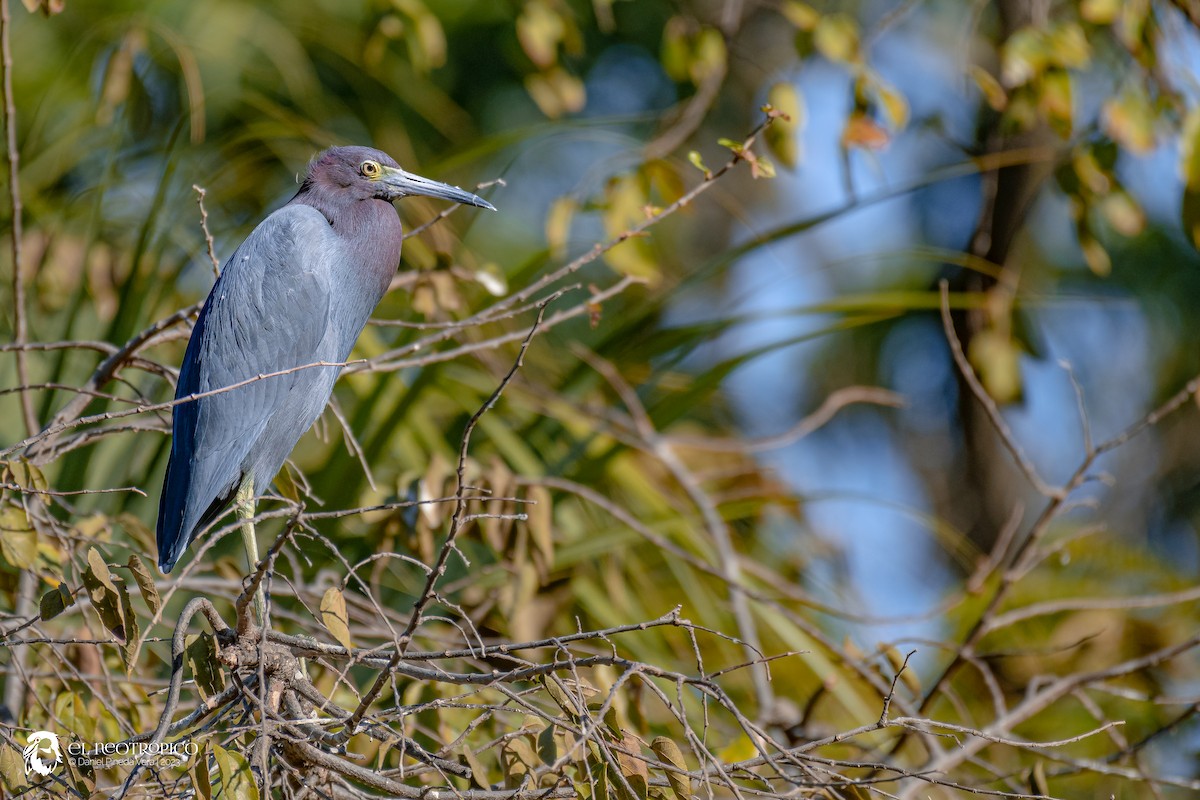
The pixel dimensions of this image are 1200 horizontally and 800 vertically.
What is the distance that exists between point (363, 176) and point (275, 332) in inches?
18.8

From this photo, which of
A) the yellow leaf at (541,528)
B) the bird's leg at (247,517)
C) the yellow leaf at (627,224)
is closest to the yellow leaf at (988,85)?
the yellow leaf at (627,224)

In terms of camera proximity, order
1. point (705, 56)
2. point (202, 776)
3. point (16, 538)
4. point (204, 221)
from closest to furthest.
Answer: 1. point (202, 776)
2. point (16, 538)
3. point (204, 221)
4. point (705, 56)

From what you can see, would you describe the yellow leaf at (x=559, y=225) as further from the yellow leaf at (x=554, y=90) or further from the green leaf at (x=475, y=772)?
the green leaf at (x=475, y=772)

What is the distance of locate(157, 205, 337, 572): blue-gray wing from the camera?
2736 millimetres

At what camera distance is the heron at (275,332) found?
2727 millimetres

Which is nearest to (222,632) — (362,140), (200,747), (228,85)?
(200,747)

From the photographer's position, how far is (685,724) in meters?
1.60

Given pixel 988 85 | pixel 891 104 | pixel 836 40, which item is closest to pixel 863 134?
pixel 891 104

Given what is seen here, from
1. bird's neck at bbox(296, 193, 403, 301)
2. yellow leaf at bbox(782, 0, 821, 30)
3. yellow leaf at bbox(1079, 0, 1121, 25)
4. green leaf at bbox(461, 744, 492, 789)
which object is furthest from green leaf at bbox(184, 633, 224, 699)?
yellow leaf at bbox(1079, 0, 1121, 25)

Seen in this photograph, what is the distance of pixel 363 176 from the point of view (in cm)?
300

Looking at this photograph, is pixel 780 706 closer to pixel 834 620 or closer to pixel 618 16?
pixel 834 620

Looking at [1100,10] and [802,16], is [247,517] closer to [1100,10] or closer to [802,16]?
[802,16]

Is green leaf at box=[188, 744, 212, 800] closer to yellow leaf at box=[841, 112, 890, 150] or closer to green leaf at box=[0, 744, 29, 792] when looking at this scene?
green leaf at box=[0, 744, 29, 792]

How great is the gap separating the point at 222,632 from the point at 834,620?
241cm
